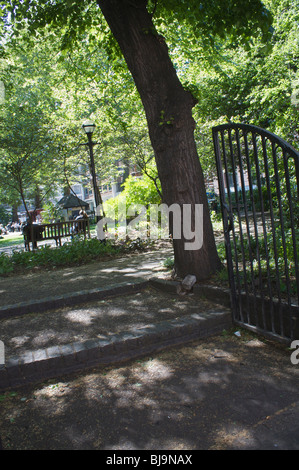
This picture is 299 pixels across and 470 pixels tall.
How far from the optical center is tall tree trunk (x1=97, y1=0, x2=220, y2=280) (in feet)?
18.4

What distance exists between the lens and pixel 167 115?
5.59 metres

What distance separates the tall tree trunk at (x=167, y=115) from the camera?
5621mm

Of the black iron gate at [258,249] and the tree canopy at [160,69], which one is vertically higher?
the tree canopy at [160,69]

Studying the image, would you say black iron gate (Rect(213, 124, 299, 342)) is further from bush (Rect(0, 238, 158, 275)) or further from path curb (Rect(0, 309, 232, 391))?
bush (Rect(0, 238, 158, 275))

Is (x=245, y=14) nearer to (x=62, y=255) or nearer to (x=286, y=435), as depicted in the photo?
(x=286, y=435)

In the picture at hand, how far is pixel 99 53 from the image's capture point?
14.3 meters

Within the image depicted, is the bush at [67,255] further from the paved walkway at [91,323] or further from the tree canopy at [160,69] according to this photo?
the tree canopy at [160,69]

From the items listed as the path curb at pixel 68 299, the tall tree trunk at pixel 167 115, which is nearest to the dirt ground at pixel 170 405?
the tall tree trunk at pixel 167 115

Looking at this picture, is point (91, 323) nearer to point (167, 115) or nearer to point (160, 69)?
point (167, 115)

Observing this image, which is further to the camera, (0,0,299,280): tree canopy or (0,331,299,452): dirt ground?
(0,0,299,280): tree canopy

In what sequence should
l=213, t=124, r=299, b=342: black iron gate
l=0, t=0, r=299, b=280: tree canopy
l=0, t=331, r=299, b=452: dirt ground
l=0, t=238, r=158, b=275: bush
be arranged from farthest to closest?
l=0, t=238, r=158, b=275: bush, l=0, t=0, r=299, b=280: tree canopy, l=213, t=124, r=299, b=342: black iron gate, l=0, t=331, r=299, b=452: dirt ground

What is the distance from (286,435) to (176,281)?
3.53 metres

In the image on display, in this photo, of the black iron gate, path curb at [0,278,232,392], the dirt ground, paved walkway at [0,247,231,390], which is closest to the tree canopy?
the black iron gate
